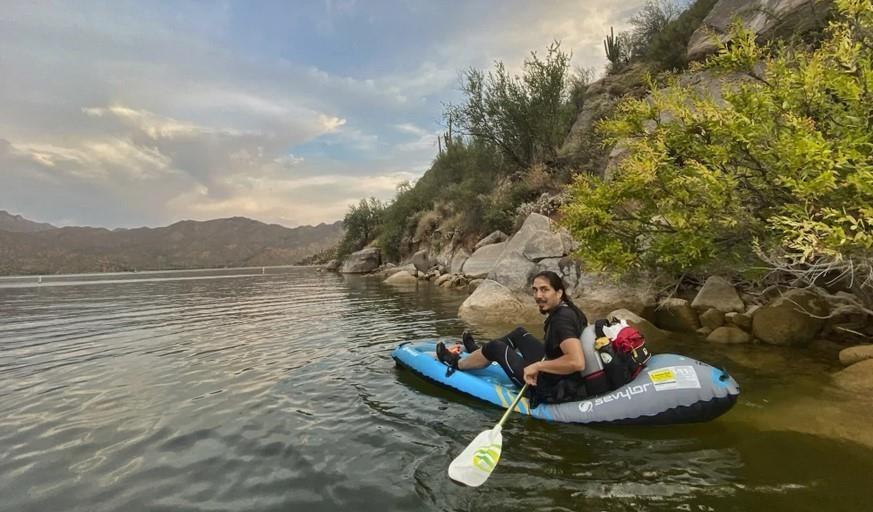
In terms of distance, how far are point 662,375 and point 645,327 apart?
520cm

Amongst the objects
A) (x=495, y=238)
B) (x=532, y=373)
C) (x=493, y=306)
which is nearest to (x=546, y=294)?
(x=532, y=373)

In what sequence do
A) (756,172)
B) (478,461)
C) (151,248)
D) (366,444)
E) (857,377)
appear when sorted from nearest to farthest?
1. (478,461)
2. (366,444)
3. (857,377)
4. (756,172)
5. (151,248)

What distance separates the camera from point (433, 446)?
4.98 metres

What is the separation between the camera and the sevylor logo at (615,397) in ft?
17.1

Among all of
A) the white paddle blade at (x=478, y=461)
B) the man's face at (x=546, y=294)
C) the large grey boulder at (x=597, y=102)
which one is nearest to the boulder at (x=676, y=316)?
the man's face at (x=546, y=294)

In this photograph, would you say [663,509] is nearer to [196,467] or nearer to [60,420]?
[196,467]

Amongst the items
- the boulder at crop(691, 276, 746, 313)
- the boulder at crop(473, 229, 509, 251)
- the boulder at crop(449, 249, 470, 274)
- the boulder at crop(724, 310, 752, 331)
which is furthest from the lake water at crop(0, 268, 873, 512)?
the boulder at crop(449, 249, 470, 274)

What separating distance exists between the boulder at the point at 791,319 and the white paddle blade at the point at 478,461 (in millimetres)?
6789

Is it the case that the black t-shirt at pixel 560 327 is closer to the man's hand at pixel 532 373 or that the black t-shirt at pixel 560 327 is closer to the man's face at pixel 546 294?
the man's face at pixel 546 294

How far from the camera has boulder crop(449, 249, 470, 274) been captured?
87.1 ft

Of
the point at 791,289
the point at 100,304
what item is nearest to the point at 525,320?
the point at 791,289

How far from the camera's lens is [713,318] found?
31.7 feet

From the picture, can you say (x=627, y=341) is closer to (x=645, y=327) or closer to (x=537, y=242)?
(x=645, y=327)

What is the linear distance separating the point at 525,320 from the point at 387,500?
30.7ft
